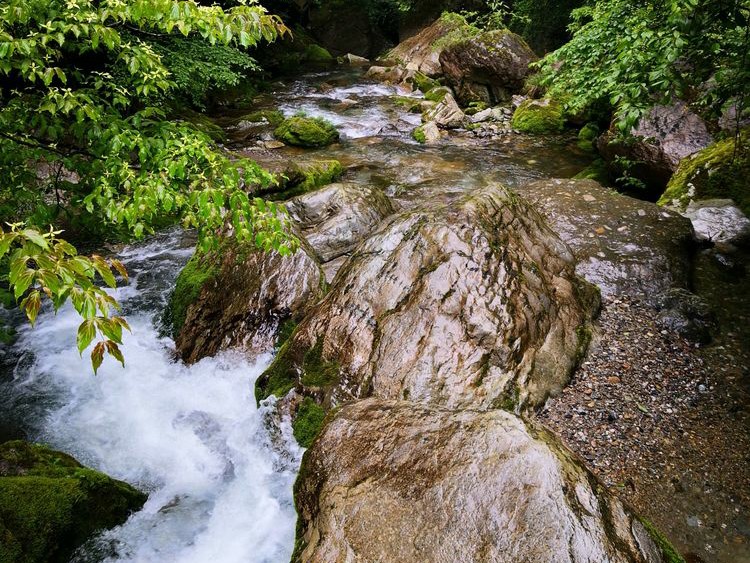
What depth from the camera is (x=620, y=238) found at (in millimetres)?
6633

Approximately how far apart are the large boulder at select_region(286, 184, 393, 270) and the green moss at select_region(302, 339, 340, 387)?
2693 millimetres

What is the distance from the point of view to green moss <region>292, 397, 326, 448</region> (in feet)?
15.2

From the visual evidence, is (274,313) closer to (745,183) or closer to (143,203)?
(143,203)

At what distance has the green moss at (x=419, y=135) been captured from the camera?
50.0 feet

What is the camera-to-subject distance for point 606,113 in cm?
1373

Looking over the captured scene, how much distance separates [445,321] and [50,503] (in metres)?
3.76

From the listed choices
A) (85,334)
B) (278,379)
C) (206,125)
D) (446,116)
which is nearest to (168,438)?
(278,379)

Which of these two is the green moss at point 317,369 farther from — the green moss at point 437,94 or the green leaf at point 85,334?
the green moss at point 437,94

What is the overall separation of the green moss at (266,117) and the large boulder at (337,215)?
30.3 ft

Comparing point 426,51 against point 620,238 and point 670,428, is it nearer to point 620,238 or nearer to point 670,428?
point 620,238

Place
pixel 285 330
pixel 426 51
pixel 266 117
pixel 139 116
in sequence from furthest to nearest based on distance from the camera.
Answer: pixel 426 51 → pixel 266 117 → pixel 285 330 → pixel 139 116

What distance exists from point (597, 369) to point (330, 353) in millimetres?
2888

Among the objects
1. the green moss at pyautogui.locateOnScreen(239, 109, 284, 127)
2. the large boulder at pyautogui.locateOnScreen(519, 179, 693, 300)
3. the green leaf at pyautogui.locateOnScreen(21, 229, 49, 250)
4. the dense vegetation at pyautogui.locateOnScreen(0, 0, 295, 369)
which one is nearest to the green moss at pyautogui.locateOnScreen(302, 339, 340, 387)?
the dense vegetation at pyautogui.locateOnScreen(0, 0, 295, 369)

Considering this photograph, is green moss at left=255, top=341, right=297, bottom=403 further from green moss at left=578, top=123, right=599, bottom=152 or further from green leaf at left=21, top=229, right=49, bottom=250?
green moss at left=578, top=123, right=599, bottom=152
